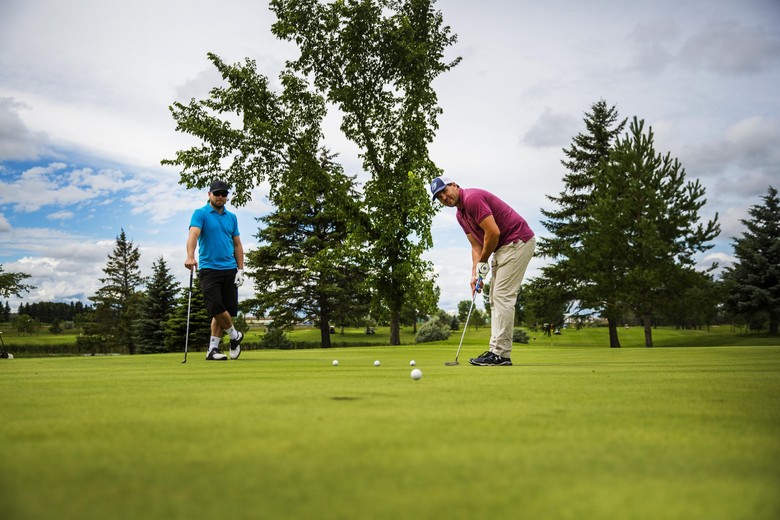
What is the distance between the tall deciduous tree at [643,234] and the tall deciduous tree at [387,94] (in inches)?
417

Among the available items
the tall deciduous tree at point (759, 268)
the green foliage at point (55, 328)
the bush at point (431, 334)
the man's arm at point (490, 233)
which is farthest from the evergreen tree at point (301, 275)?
the green foliage at point (55, 328)

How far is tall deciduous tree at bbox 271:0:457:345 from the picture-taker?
2623cm

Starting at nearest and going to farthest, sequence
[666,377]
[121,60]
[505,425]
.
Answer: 1. [505,425]
2. [666,377]
3. [121,60]

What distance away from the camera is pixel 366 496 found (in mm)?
1560

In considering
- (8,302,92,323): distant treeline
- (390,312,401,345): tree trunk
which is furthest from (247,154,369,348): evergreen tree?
(8,302,92,323): distant treeline

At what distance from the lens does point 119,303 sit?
63.0 m

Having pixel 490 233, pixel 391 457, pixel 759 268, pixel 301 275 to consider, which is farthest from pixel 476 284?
pixel 759 268

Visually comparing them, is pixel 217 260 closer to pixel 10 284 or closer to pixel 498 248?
pixel 498 248

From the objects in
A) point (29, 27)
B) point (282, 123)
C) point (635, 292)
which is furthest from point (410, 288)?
point (29, 27)

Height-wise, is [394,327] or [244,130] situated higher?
[244,130]

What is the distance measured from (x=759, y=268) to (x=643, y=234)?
1857cm

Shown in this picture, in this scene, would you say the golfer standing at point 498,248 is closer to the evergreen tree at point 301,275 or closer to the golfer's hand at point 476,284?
the golfer's hand at point 476,284

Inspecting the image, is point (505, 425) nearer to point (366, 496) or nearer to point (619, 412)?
point (619, 412)

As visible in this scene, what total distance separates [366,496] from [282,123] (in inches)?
1032
